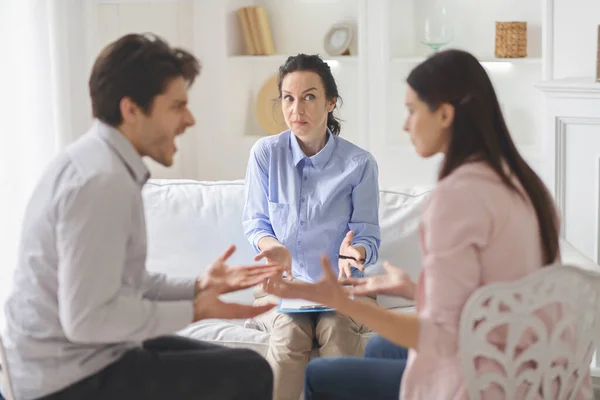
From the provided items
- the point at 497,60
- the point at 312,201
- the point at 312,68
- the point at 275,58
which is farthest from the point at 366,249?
the point at 275,58

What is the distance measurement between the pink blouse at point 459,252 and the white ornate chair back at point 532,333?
32mm

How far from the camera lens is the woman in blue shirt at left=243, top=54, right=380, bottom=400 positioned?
2.90m

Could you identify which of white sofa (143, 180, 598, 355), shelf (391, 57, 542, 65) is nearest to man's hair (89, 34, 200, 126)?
white sofa (143, 180, 598, 355)

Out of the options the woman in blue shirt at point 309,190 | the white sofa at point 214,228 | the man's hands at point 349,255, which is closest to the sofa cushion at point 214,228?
the white sofa at point 214,228

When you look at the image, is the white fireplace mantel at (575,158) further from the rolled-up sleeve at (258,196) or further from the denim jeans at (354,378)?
the denim jeans at (354,378)

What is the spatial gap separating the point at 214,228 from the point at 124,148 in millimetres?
1399

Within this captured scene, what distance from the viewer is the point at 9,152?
3223mm

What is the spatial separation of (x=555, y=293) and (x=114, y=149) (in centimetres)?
87

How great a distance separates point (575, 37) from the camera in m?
3.60

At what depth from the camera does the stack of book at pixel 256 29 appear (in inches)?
179

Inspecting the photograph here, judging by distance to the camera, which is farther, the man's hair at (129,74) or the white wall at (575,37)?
the white wall at (575,37)

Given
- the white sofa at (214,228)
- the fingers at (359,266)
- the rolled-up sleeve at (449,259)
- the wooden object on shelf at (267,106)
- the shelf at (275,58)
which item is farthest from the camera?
the wooden object on shelf at (267,106)

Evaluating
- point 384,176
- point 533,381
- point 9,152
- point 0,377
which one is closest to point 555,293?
point 533,381

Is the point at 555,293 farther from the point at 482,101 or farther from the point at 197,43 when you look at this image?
the point at 197,43
